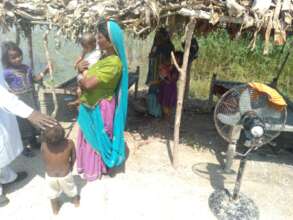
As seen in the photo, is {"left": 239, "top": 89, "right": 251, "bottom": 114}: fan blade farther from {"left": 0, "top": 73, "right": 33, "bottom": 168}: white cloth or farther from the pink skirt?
{"left": 0, "top": 73, "right": 33, "bottom": 168}: white cloth

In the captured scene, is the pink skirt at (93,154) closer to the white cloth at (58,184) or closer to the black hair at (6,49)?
the white cloth at (58,184)

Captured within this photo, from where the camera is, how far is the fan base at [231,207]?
3838 millimetres

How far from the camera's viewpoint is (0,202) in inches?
150

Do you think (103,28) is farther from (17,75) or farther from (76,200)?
(76,200)

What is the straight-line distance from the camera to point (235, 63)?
10844 mm

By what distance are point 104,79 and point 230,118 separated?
1504 mm

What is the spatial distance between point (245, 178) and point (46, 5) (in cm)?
370

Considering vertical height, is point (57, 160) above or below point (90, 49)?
below

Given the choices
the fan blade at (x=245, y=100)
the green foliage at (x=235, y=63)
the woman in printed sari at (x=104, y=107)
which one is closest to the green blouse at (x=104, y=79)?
the woman in printed sari at (x=104, y=107)

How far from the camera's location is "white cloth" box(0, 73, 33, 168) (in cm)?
329

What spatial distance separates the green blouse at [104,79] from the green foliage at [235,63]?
641cm

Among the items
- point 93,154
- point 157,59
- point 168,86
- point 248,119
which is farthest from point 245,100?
point 157,59

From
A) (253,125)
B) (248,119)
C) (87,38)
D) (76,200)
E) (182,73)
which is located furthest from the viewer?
(182,73)

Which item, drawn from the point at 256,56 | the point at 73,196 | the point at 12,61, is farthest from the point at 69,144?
the point at 256,56
